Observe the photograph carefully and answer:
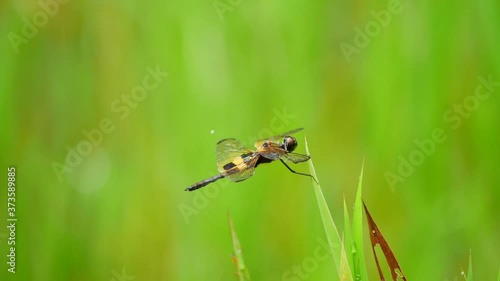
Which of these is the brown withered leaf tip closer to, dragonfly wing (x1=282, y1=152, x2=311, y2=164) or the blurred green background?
dragonfly wing (x1=282, y1=152, x2=311, y2=164)

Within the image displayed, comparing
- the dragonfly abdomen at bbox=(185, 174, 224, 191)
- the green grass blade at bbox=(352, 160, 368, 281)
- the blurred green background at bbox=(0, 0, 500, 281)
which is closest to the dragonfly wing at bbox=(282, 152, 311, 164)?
the dragonfly abdomen at bbox=(185, 174, 224, 191)

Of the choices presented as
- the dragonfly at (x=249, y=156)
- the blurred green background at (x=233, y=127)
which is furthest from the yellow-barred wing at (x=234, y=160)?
the blurred green background at (x=233, y=127)

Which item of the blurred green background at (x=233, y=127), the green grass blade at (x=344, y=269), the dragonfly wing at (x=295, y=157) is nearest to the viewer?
the green grass blade at (x=344, y=269)

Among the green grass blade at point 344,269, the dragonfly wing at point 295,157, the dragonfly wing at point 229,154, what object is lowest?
the green grass blade at point 344,269

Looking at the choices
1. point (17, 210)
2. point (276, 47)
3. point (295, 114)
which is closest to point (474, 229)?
point (295, 114)

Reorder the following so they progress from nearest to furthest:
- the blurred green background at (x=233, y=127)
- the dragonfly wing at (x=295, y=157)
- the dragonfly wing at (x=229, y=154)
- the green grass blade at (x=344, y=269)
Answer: the green grass blade at (x=344, y=269) < the dragonfly wing at (x=295, y=157) < the dragonfly wing at (x=229, y=154) < the blurred green background at (x=233, y=127)

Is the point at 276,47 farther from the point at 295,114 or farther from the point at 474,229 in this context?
the point at 474,229

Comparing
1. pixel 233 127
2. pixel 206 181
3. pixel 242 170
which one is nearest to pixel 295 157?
pixel 242 170

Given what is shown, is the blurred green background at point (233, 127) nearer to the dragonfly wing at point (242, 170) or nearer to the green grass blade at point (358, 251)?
the dragonfly wing at point (242, 170)
